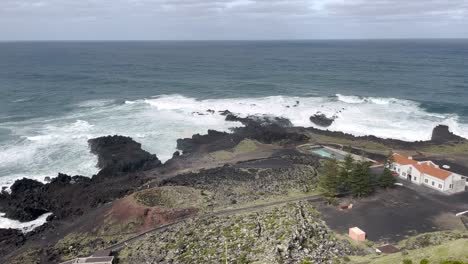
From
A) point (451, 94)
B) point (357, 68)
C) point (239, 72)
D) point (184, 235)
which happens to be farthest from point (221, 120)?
point (357, 68)

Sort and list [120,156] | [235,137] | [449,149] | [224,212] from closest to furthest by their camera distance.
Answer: [224,212] < [120,156] < [449,149] < [235,137]

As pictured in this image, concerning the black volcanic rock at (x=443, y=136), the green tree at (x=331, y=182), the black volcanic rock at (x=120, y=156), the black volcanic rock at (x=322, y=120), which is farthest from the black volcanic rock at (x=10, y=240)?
the black volcanic rock at (x=443, y=136)

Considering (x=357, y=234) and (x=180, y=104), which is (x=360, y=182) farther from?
(x=180, y=104)

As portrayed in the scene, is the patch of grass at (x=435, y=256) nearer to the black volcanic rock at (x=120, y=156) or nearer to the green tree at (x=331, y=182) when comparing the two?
the green tree at (x=331, y=182)

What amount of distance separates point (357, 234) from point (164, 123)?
50.5m

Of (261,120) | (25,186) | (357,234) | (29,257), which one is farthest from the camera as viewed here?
(261,120)

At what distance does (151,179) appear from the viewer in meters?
49.0

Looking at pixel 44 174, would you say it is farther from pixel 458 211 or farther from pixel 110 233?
pixel 458 211

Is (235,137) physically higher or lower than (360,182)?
lower

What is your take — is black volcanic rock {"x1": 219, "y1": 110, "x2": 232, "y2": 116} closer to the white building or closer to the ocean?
the ocean

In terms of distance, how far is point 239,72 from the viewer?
144 meters

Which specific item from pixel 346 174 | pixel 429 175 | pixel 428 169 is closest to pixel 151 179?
pixel 346 174

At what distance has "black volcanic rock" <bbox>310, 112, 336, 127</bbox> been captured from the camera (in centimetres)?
7508

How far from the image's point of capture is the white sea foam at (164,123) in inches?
2247
